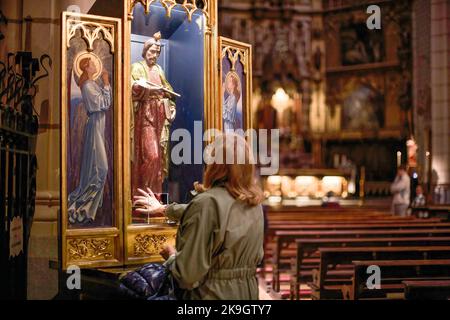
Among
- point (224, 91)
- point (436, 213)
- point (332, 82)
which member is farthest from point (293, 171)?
point (224, 91)

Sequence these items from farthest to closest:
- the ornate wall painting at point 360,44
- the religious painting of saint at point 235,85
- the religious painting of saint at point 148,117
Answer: the ornate wall painting at point 360,44, the religious painting of saint at point 235,85, the religious painting of saint at point 148,117

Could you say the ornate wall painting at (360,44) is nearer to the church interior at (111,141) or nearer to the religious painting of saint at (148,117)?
the church interior at (111,141)

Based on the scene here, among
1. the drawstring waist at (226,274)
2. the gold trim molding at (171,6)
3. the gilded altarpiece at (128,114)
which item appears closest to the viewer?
the drawstring waist at (226,274)

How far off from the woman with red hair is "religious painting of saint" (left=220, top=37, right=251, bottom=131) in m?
2.34

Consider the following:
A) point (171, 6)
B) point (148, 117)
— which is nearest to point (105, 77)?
point (148, 117)

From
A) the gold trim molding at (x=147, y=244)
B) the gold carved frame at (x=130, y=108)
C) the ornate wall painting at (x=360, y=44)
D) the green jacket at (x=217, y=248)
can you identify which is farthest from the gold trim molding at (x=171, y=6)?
the ornate wall painting at (x=360, y=44)

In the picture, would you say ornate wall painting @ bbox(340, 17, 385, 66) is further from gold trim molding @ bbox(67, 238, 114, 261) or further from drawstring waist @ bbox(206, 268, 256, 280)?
drawstring waist @ bbox(206, 268, 256, 280)

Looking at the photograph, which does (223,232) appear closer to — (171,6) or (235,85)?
(171,6)

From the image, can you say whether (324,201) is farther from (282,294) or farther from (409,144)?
(282,294)

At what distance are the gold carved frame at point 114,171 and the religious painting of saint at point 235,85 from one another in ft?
3.45

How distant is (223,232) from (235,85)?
292 cm

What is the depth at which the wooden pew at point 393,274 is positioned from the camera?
566 cm

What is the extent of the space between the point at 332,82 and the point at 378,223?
1208cm
